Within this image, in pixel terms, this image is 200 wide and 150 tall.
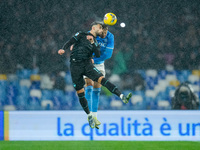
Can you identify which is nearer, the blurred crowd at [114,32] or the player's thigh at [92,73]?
the player's thigh at [92,73]

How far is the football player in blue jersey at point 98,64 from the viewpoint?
545 centimetres

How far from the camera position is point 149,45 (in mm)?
11727

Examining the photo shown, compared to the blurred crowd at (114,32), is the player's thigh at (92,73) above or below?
below

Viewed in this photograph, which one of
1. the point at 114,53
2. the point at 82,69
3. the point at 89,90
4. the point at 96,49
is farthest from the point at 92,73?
the point at 114,53

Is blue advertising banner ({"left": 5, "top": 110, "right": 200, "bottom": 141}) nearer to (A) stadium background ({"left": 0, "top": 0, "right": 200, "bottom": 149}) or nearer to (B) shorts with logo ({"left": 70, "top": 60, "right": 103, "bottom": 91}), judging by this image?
(A) stadium background ({"left": 0, "top": 0, "right": 200, "bottom": 149})

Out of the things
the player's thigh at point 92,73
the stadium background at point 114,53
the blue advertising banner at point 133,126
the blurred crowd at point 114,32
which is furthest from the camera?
the blurred crowd at point 114,32

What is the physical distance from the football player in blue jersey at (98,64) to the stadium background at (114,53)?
468 cm

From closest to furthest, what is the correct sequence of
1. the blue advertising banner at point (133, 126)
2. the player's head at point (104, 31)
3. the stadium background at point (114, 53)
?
the player's head at point (104, 31) < the blue advertising banner at point (133, 126) < the stadium background at point (114, 53)

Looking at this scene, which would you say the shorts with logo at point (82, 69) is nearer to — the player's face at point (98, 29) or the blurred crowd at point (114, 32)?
the player's face at point (98, 29)

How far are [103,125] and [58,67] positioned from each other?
11.2ft
